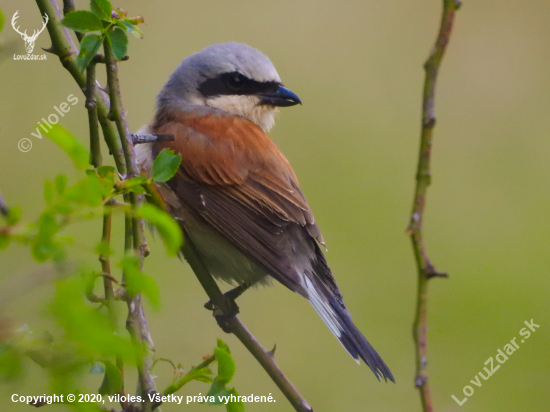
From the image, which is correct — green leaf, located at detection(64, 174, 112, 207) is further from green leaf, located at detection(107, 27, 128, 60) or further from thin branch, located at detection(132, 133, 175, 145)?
thin branch, located at detection(132, 133, 175, 145)

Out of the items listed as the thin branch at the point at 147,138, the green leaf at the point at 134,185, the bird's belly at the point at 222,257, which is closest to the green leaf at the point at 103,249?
the green leaf at the point at 134,185

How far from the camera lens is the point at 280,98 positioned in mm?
2725

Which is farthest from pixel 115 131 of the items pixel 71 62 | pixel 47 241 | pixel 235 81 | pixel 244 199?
pixel 235 81

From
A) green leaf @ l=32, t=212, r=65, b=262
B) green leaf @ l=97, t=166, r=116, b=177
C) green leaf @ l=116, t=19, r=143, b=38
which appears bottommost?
green leaf @ l=97, t=166, r=116, b=177

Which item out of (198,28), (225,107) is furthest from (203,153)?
(198,28)

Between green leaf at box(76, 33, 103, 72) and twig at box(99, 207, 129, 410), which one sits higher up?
green leaf at box(76, 33, 103, 72)

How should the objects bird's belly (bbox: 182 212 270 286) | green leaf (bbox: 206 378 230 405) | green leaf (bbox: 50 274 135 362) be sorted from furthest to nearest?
bird's belly (bbox: 182 212 270 286) < green leaf (bbox: 206 378 230 405) < green leaf (bbox: 50 274 135 362)

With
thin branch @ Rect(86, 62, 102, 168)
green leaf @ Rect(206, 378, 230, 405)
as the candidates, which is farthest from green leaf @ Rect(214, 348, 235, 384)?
thin branch @ Rect(86, 62, 102, 168)

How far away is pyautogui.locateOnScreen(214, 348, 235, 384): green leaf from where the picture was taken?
→ 125cm

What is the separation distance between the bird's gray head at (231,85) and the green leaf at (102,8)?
1477mm

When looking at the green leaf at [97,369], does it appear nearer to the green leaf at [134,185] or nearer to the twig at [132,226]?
the twig at [132,226]

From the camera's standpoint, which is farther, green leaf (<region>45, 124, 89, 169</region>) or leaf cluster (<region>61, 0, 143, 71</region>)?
leaf cluster (<region>61, 0, 143, 71</region>)

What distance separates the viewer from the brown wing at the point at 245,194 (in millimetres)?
2229

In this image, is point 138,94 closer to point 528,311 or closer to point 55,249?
point 528,311
